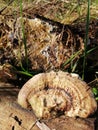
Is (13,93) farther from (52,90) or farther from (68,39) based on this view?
(68,39)

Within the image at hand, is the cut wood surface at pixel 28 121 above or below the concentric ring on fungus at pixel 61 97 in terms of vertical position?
below

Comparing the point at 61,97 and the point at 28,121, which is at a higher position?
the point at 61,97

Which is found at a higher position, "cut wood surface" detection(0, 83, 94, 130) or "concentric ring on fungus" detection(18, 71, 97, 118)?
"concentric ring on fungus" detection(18, 71, 97, 118)

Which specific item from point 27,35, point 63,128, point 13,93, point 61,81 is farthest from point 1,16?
point 63,128
